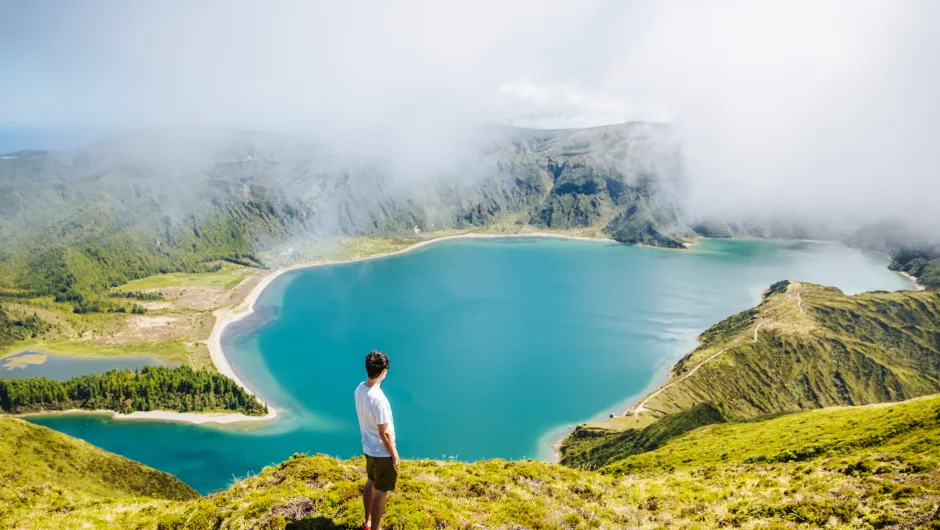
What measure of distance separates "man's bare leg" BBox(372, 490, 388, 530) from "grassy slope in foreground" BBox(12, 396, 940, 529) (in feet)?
5.91

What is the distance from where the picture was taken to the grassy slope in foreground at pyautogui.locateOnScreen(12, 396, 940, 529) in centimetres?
1358

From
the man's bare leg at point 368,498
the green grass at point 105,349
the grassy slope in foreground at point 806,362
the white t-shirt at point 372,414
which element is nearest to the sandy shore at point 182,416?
the green grass at point 105,349

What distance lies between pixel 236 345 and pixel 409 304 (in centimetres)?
6222

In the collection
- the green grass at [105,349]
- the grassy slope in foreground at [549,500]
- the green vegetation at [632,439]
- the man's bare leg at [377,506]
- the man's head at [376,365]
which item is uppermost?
the man's head at [376,365]

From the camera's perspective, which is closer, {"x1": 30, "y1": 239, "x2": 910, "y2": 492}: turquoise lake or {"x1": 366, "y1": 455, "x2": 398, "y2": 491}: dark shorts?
{"x1": 366, "y1": 455, "x2": 398, "y2": 491}: dark shorts

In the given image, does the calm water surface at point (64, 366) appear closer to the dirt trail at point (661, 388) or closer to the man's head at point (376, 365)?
the dirt trail at point (661, 388)

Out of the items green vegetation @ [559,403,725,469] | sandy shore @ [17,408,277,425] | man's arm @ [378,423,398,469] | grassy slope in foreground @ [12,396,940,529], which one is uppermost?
man's arm @ [378,423,398,469]

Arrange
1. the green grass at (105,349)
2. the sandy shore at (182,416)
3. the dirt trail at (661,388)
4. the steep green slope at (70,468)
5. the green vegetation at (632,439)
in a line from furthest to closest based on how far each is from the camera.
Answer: the green grass at (105,349), the sandy shore at (182,416), the dirt trail at (661,388), the green vegetation at (632,439), the steep green slope at (70,468)

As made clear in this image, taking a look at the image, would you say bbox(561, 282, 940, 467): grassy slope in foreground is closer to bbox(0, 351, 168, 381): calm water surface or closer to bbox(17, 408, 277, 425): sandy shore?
bbox(17, 408, 277, 425): sandy shore

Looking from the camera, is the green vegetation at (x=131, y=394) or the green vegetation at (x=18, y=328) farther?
the green vegetation at (x=18, y=328)

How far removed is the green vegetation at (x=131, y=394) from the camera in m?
99.1

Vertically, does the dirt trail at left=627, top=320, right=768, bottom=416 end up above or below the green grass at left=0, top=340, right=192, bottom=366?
above

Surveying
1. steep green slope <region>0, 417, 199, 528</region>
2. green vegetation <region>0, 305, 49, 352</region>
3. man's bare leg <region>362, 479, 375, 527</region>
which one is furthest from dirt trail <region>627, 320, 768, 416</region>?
green vegetation <region>0, 305, 49, 352</region>

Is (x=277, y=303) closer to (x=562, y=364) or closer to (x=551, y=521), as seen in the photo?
(x=562, y=364)
